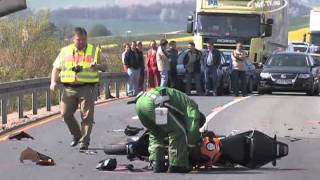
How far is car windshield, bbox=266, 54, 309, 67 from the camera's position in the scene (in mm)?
27484

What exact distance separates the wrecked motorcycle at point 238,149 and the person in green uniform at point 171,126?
0.19 meters

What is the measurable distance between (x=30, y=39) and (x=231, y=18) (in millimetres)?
7543

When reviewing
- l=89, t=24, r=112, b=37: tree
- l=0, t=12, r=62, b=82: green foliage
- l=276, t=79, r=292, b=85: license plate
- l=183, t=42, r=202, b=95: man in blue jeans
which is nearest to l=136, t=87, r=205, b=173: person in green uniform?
l=183, t=42, r=202, b=95: man in blue jeans

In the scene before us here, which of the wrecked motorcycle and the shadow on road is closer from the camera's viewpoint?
the wrecked motorcycle

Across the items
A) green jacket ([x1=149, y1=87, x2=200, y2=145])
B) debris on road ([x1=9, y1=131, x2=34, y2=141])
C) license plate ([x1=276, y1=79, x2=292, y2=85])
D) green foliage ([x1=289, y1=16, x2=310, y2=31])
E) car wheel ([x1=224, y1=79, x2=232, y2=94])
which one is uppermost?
green jacket ([x1=149, y1=87, x2=200, y2=145])

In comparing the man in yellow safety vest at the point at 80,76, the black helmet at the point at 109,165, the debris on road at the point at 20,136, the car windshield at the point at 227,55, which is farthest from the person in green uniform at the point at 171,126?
the car windshield at the point at 227,55

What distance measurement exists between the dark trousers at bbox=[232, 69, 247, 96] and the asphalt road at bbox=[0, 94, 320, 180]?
5.95ft

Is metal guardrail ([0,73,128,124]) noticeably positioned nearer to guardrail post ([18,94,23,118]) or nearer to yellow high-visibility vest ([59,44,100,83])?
guardrail post ([18,94,23,118])

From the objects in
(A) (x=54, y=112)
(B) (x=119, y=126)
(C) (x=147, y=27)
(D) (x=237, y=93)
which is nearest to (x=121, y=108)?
(A) (x=54, y=112)

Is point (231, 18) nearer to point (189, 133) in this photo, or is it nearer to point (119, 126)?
point (119, 126)

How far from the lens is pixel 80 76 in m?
12.0

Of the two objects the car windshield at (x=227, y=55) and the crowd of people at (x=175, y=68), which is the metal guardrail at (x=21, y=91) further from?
the car windshield at (x=227, y=55)

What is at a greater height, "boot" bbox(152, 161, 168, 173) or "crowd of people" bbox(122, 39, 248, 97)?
"boot" bbox(152, 161, 168, 173)

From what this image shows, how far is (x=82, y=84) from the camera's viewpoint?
39.5 ft
